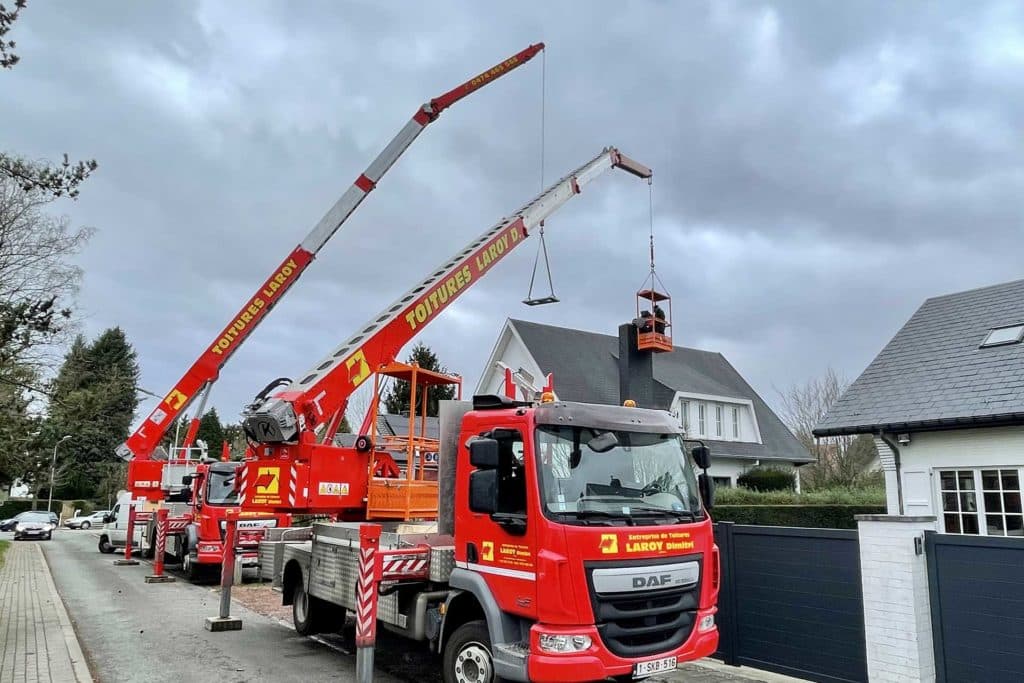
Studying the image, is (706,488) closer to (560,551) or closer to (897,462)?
(560,551)

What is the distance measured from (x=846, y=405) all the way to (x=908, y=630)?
32.2 ft

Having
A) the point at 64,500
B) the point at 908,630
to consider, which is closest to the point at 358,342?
the point at 908,630

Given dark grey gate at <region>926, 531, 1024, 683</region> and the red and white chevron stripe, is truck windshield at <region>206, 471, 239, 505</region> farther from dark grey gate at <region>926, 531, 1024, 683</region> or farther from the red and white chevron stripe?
dark grey gate at <region>926, 531, 1024, 683</region>

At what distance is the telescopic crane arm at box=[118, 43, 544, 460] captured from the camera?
505 inches

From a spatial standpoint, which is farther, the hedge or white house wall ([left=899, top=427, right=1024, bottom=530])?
the hedge

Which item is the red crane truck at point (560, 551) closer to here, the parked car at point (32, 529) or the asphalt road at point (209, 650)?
the asphalt road at point (209, 650)

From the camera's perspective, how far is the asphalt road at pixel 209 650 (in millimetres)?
7648

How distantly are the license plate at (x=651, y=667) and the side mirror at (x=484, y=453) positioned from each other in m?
1.93

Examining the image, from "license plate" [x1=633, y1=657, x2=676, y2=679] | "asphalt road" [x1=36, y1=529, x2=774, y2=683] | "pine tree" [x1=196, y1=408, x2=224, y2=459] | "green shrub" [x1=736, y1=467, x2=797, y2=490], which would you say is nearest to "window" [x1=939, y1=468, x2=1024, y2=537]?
"asphalt road" [x1=36, y1=529, x2=774, y2=683]

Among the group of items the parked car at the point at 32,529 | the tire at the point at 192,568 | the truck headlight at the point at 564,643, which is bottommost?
the parked car at the point at 32,529

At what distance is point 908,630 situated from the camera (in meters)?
6.21

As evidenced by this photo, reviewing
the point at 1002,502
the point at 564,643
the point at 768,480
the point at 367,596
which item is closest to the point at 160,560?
the point at 367,596

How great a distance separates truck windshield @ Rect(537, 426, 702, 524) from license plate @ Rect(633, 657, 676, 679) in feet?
3.54

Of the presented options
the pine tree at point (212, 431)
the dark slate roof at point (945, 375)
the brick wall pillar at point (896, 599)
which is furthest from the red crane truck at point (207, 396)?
the pine tree at point (212, 431)
